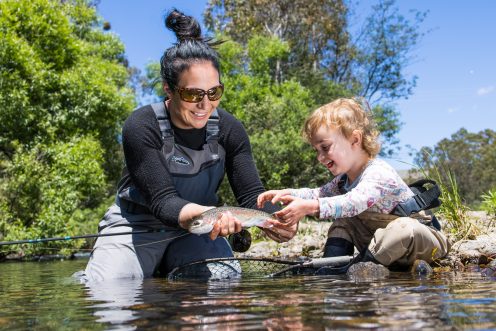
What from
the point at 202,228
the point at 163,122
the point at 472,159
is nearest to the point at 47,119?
the point at 163,122

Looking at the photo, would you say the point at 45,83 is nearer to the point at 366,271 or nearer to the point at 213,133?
the point at 213,133

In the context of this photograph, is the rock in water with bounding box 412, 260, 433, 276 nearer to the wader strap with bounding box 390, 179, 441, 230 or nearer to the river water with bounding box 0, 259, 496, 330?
the river water with bounding box 0, 259, 496, 330

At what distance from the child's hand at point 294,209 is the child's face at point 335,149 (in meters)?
0.59

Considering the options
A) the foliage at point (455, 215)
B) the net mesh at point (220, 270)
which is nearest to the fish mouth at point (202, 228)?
the net mesh at point (220, 270)

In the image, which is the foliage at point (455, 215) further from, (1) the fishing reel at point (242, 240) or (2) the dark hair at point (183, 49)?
(2) the dark hair at point (183, 49)

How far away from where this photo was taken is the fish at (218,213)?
4230mm

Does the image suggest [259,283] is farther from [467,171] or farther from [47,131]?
[467,171]

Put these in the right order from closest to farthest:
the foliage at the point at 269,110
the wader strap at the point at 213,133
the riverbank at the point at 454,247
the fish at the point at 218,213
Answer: the fish at the point at 218,213, the wader strap at the point at 213,133, the riverbank at the point at 454,247, the foliage at the point at 269,110

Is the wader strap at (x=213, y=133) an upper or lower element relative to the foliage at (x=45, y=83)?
lower

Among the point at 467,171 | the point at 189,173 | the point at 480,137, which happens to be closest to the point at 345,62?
the point at 467,171

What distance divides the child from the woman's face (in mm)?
886

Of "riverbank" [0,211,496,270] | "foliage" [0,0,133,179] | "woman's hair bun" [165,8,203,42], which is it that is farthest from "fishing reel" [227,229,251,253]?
"foliage" [0,0,133,179]

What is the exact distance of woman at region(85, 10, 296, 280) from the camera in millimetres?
4855

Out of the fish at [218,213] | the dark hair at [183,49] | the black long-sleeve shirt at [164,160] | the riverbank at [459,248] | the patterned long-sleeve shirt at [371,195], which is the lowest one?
the riverbank at [459,248]
